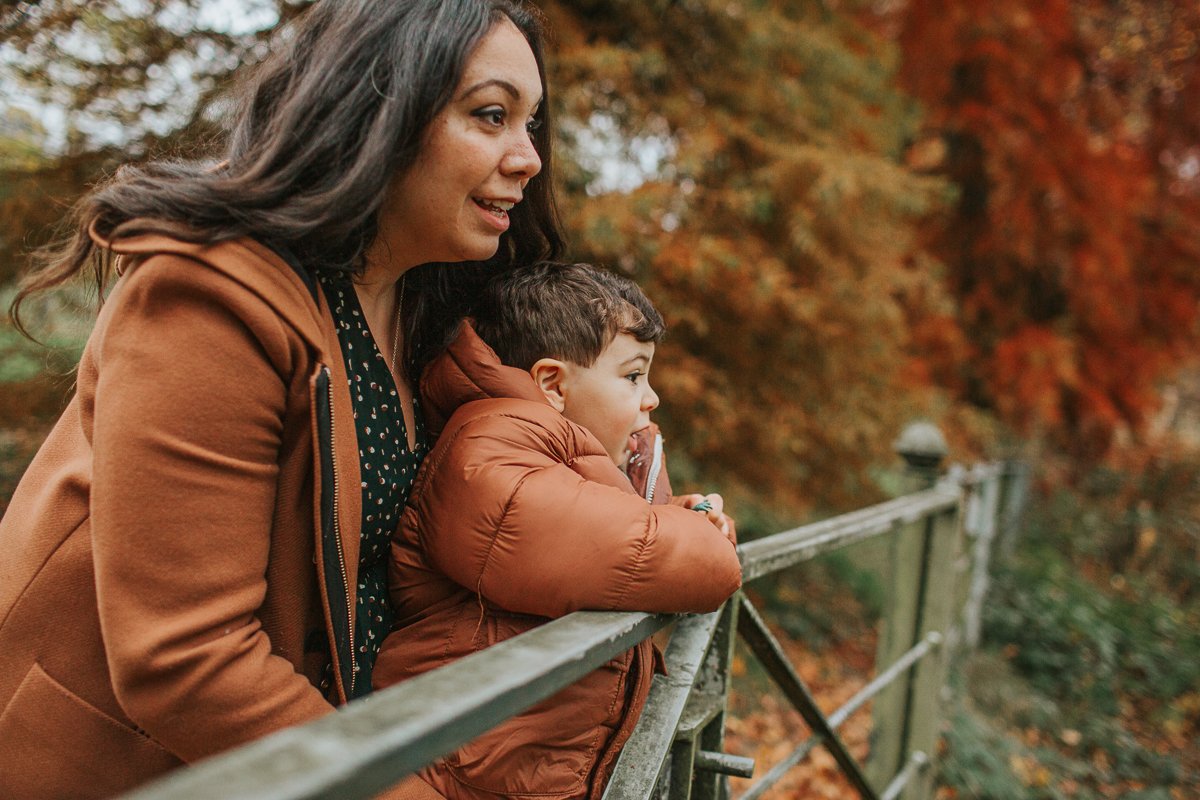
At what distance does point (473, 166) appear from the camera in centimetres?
Answer: 131

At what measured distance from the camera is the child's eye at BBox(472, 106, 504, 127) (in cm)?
132

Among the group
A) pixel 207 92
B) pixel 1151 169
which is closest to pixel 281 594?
pixel 207 92

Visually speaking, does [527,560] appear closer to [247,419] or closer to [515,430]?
[515,430]

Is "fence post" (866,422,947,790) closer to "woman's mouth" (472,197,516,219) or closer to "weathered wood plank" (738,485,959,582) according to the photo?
"weathered wood plank" (738,485,959,582)

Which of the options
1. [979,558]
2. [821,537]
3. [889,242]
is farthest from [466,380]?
[979,558]

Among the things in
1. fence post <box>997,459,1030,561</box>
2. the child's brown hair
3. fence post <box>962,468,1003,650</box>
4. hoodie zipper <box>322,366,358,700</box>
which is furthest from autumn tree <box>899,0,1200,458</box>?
hoodie zipper <box>322,366,358,700</box>

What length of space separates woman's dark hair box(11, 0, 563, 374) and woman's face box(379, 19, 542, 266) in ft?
0.09

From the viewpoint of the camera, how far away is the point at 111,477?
36.7 inches

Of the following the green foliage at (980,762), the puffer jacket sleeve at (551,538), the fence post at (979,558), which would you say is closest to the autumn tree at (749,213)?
the green foliage at (980,762)

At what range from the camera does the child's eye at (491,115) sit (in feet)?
4.32

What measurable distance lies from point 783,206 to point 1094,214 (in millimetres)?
4295

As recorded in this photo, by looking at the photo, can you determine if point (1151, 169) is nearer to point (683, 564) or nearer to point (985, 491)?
point (985, 491)

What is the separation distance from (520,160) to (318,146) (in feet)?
1.07

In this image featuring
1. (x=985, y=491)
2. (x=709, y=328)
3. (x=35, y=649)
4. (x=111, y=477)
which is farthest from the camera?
(x=985, y=491)
